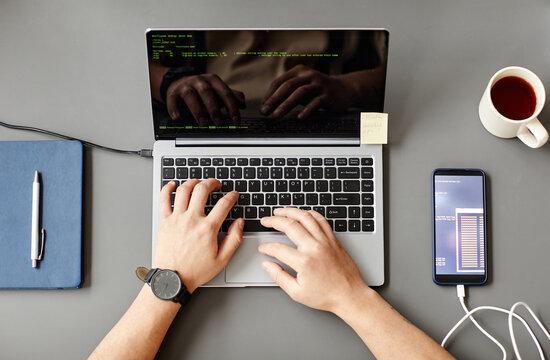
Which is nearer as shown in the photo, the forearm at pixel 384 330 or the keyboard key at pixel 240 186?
the forearm at pixel 384 330

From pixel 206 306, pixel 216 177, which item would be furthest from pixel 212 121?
pixel 206 306

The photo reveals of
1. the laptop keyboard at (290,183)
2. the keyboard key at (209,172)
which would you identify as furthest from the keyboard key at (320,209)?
the keyboard key at (209,172)

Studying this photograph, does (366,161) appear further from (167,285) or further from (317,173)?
(167,285)

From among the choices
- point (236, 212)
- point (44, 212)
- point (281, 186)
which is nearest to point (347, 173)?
point (281, 186)

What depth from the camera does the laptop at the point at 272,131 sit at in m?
0.78

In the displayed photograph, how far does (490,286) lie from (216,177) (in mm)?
631

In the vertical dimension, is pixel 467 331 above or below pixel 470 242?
below

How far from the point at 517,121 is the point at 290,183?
0.47 meters

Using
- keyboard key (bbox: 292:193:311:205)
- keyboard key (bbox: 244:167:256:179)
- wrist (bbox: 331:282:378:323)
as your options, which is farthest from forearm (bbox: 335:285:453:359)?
keyboard key (bbox: 244:167:256:179)

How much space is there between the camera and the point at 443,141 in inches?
36.4

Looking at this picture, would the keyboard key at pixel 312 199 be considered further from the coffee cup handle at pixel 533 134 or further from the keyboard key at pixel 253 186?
the coffee cup handle at pixel 533 134

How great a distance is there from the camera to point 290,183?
88 centimetres

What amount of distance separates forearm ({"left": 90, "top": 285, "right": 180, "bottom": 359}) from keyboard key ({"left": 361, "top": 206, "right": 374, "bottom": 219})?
1.39 ft

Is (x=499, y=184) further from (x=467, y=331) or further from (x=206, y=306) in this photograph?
(x=206, y=306)
